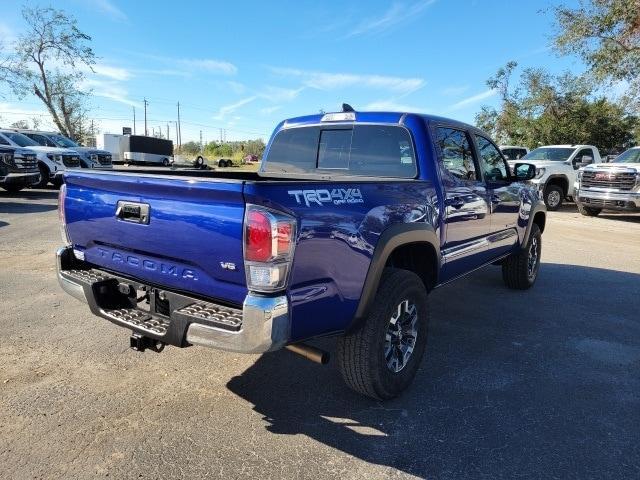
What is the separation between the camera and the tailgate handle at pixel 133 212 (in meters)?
2.71

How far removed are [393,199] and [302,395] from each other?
1.43 m

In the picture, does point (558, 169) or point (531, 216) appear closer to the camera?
point (531, 216)

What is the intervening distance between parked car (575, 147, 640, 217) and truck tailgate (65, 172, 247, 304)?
13.5 m

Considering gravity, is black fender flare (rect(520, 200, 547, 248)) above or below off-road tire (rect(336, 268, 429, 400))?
above

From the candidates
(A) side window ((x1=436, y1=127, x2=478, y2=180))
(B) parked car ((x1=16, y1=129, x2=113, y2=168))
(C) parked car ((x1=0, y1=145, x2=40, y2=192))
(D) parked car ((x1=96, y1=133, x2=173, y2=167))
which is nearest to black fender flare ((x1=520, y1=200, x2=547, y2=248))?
(A) side window ((x1=436, y1=127, x2=478, y2=180))

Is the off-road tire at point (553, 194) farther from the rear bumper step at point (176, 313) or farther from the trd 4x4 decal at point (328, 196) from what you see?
the rear bumper step at point (176, 313)

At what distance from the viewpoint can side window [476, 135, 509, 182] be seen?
4794mm

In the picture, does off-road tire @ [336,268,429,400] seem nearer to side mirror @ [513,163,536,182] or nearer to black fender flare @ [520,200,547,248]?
side mirror @ [513,163,536,182]

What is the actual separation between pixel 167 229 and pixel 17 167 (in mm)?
13948

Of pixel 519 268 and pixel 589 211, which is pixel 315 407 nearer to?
pixel 519 268

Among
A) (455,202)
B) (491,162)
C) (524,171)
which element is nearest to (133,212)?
(455,202)

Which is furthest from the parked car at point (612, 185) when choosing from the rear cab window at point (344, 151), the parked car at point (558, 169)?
the rear cab window at point (344, 151)

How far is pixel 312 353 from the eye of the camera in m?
2.66

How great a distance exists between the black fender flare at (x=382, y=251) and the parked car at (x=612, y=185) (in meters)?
12.1
